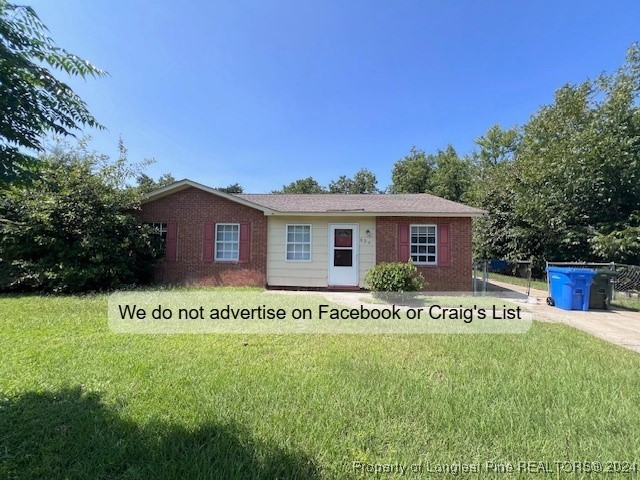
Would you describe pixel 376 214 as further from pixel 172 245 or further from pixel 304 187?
pixel 304 187

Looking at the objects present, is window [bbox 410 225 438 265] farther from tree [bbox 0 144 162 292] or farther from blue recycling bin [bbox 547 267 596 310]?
tree [bbox 0 144 162 292]

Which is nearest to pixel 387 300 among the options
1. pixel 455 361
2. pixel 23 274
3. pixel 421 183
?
pixel 455 361

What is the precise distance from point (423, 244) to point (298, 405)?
29.1 ft

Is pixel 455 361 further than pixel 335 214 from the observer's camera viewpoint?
No

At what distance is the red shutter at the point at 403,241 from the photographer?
11031mm

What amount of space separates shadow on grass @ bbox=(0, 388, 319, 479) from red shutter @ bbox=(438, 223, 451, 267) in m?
9.50

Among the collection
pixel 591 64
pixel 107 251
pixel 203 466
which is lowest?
pixel 203 466

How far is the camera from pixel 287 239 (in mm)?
11633

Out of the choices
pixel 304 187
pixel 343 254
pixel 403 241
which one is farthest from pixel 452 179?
pixel 343 254

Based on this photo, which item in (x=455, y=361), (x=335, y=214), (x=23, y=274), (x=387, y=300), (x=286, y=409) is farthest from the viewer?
(x=335, y=214)

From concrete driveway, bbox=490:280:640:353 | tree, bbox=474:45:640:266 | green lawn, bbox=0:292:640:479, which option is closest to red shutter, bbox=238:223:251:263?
green lawn, bbox=0:292:640:479

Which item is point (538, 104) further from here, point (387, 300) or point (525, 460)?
point (525, 460)

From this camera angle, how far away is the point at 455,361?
448cm

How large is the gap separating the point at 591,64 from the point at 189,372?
2205 cm
